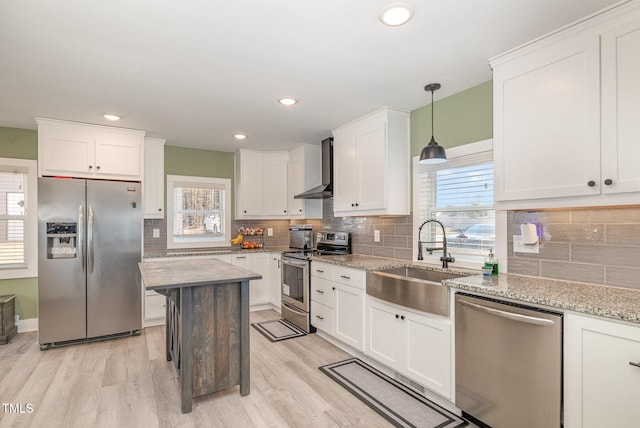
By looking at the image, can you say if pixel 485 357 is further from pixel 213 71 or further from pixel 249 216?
pixel 249 216

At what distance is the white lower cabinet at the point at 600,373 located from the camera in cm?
144

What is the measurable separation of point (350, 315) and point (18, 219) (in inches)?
155

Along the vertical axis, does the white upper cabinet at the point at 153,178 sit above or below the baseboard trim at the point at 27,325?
above

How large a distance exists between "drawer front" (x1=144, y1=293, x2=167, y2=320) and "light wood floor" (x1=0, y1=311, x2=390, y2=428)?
2.03 ft

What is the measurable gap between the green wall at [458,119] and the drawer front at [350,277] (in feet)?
4.27

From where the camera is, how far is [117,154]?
12.7 ft

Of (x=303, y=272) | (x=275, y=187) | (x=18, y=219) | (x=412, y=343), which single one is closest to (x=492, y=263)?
(x=412, y=343)

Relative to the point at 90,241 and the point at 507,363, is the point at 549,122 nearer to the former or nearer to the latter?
the point at 507,363

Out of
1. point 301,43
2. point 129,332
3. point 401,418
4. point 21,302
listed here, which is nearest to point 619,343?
Result: point 401,418

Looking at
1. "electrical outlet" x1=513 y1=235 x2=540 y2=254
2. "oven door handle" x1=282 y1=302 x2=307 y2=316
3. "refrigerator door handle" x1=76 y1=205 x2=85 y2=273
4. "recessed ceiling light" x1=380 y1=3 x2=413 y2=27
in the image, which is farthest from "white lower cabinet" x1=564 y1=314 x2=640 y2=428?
"refrigerator door handle" x1=76 y1=205 x2=85 y2=273

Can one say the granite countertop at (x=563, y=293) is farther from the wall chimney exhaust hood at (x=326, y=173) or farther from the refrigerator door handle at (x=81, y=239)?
the refrigerator door handle at (x=81, y=239)

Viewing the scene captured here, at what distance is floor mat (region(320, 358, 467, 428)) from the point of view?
7.09 ft

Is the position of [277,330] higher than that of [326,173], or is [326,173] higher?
[326,173]

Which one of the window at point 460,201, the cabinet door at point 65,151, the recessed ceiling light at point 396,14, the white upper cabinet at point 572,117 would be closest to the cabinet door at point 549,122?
the white upper cabinet at point 572,117
